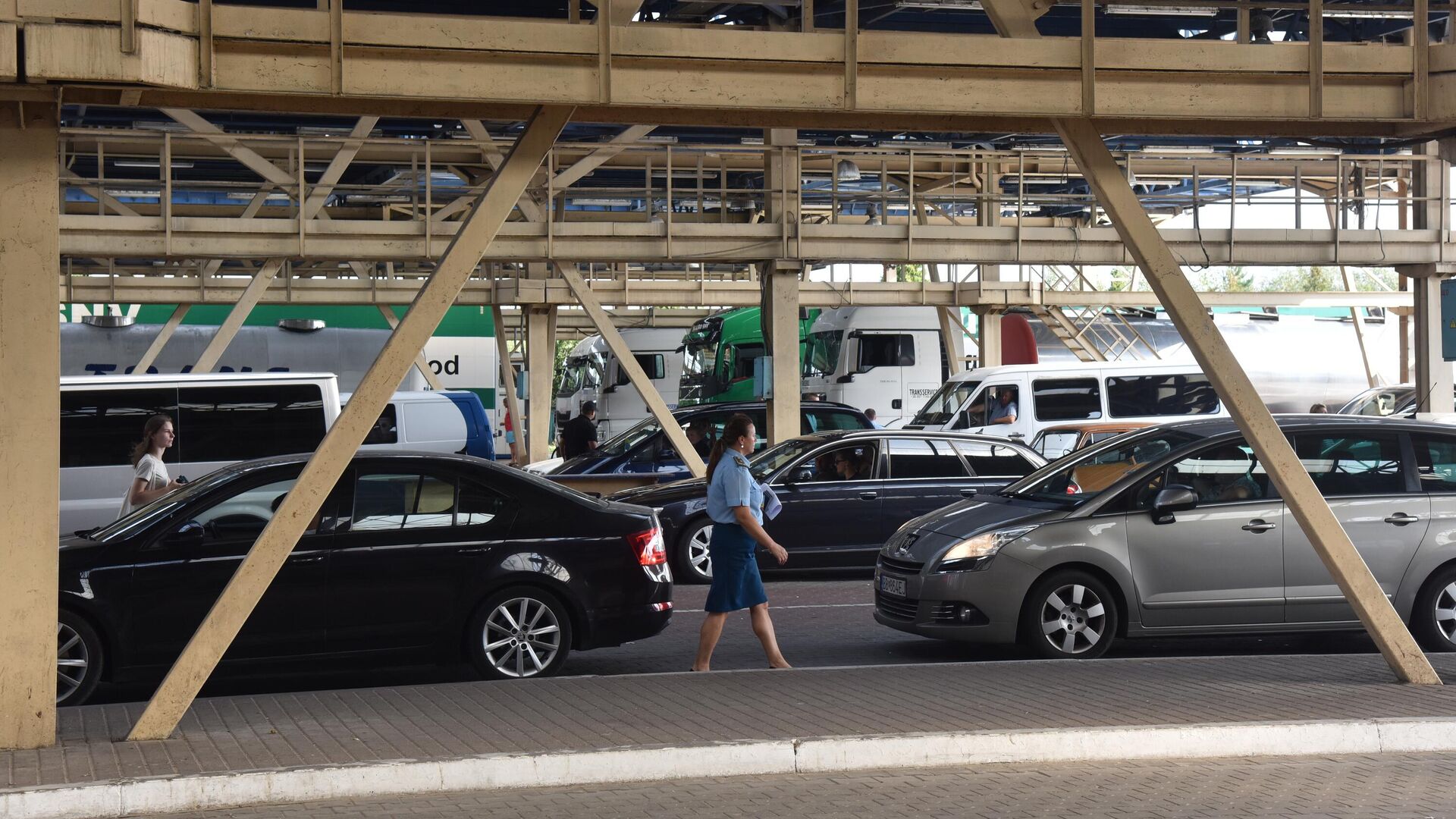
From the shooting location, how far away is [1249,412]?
26.4ft

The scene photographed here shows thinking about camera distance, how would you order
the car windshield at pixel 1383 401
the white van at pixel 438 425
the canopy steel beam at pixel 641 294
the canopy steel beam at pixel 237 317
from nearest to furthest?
the white van at pixel 438 425
the canopy steel beam at pixel 237 317
the canopy steel beam at pixel 641 294
the car windshield at pixel 1383 401

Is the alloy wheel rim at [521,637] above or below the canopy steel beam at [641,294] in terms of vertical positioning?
below

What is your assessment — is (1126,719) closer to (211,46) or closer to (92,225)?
(211,46)

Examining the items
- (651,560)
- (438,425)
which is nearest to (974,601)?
(651,560)

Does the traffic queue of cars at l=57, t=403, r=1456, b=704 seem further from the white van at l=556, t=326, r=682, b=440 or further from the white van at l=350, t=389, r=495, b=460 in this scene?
the white van at l=556, t=326, r=682, b=440

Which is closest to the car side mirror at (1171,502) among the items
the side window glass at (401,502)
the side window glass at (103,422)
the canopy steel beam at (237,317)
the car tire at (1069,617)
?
the car tire at (1069,617)

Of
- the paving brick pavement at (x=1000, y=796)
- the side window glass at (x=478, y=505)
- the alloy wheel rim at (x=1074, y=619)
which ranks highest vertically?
the side window glass at (x=478, y=505)

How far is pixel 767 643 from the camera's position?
9008 millimetres

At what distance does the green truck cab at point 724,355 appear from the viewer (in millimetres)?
31875

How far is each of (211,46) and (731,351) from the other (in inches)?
1017

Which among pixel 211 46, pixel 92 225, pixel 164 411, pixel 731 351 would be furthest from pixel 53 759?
pixel 731 351

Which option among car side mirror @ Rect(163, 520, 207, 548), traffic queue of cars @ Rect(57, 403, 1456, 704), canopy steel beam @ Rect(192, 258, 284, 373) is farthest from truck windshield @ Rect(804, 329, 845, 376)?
car side mirror @ Rect(163, 520, 207, 548)

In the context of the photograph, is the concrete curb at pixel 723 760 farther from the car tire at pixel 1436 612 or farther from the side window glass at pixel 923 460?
the side window glass at pixel 923 460

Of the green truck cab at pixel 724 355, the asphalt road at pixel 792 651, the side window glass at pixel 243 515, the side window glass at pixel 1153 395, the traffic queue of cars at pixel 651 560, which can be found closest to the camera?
the traffic queue of cars at pixel 651 560
